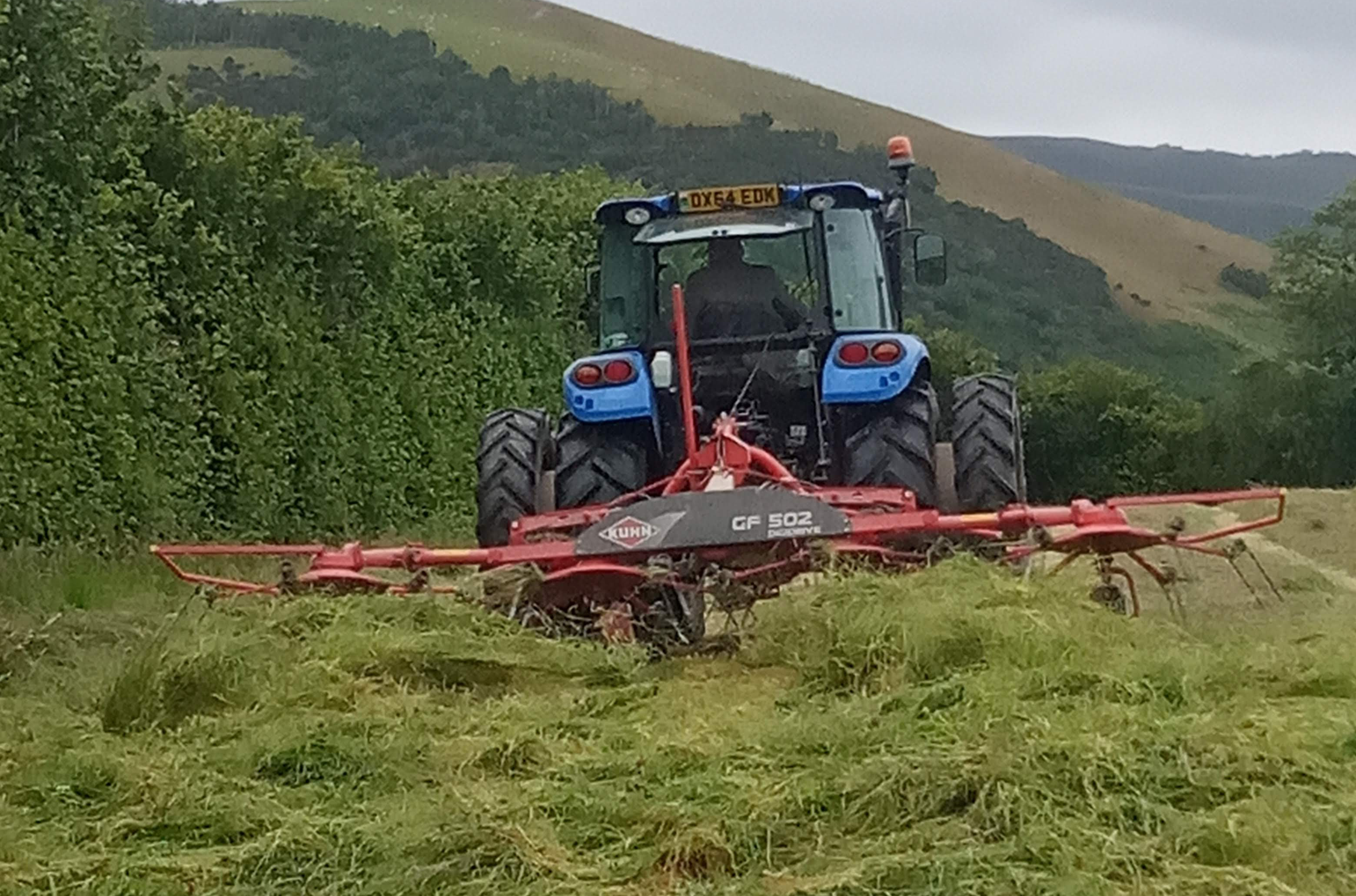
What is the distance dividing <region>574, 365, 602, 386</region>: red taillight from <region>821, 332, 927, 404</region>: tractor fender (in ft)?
3.07

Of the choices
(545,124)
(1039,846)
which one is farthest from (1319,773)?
(545,124)

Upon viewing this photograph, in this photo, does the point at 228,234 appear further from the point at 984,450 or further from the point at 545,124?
the point at 545,124

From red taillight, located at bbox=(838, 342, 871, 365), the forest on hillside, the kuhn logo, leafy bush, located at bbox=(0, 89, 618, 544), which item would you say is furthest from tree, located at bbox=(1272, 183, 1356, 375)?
the kuhn logo

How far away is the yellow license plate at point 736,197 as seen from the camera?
27.5 feet

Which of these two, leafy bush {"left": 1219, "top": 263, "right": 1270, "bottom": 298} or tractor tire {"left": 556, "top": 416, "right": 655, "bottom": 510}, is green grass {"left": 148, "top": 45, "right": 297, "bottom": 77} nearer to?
leafy bush {"left": 1219, "top": 263, "right": 1270, "bottom": 298}

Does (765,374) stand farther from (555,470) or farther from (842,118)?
(842,118)

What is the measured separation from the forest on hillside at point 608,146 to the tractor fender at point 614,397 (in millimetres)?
29410

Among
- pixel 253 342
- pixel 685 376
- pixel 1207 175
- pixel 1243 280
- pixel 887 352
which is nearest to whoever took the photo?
pixel 685 376

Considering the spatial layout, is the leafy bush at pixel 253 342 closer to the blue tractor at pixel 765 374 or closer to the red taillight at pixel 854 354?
the blue tractor at pixel 765 374

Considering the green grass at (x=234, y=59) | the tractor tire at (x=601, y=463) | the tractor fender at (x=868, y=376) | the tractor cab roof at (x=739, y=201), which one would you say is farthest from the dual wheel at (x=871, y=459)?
the green grass at (x=234, y=59)

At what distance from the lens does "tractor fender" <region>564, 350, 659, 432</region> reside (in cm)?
793

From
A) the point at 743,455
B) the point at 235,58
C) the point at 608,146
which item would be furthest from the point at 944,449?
the point at 235,58

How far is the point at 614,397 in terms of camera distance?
7957 millimetres

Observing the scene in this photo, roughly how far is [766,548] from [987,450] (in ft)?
6.99
